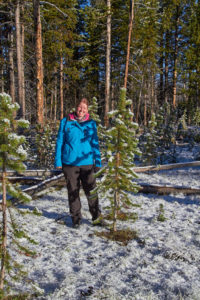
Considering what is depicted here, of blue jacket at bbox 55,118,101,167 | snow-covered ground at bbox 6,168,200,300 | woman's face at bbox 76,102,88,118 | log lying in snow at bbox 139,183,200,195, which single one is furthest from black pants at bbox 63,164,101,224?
log lying in snow at bbox 139,183,200,195

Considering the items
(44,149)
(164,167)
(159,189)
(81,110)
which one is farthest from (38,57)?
(159,189)

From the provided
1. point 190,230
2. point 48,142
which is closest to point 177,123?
point 48,142

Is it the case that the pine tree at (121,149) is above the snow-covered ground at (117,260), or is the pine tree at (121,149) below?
above

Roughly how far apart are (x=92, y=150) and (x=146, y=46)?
2018 centimetres

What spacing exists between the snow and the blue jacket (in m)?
1.35

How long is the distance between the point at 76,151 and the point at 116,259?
2.02m

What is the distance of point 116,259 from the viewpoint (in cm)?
348

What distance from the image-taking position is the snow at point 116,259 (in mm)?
2742

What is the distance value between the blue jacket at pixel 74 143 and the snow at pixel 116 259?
1348mm

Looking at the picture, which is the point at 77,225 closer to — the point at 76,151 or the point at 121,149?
the point at 76,151

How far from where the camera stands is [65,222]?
4.85m

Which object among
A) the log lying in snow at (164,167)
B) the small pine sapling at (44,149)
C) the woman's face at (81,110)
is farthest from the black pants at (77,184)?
the small pine sapling at (44,149)

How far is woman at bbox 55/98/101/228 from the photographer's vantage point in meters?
4.40

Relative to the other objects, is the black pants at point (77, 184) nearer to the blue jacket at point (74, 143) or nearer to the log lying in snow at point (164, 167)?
the blue jacket at point (74, 143)
